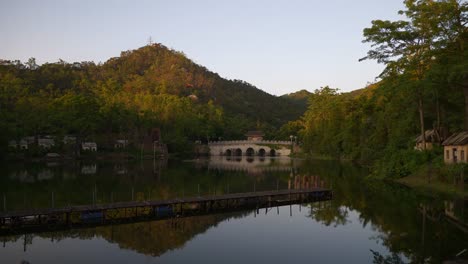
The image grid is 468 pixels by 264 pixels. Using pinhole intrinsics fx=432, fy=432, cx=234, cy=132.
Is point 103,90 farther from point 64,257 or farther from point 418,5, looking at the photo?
point 64,257

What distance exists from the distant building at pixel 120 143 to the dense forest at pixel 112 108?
0.98 meters

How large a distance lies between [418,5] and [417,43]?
3272mm

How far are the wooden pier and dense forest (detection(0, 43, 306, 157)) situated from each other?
51.8 meters

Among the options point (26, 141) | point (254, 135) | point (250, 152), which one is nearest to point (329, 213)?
point (26, 141)

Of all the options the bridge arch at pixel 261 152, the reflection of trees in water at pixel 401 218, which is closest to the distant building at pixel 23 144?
the bridge arch at pixel 261 152

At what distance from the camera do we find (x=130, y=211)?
88.6 ft

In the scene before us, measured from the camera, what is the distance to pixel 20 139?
77.1m

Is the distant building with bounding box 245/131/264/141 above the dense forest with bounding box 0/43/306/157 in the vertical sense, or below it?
below

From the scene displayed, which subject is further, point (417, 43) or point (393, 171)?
point (393, 171)

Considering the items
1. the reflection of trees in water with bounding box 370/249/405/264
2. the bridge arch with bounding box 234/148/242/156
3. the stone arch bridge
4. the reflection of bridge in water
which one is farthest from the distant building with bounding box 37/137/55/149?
the reflection of trees in water with bounding box 370/249/405/264

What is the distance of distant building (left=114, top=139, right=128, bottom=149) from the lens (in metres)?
89.5

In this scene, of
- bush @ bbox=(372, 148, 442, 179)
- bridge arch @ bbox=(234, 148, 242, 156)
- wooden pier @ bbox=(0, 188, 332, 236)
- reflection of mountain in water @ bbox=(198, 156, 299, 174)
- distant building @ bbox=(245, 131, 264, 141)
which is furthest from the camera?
distant building @ bbox=(245, 131, 264, 141)

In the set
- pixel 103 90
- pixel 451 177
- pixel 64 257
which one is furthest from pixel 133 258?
pixel 103 90

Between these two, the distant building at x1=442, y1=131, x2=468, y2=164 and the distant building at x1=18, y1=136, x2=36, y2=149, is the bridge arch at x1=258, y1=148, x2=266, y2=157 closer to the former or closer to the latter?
the distant building at x1=18, y1=136, x2=36, y2=149
